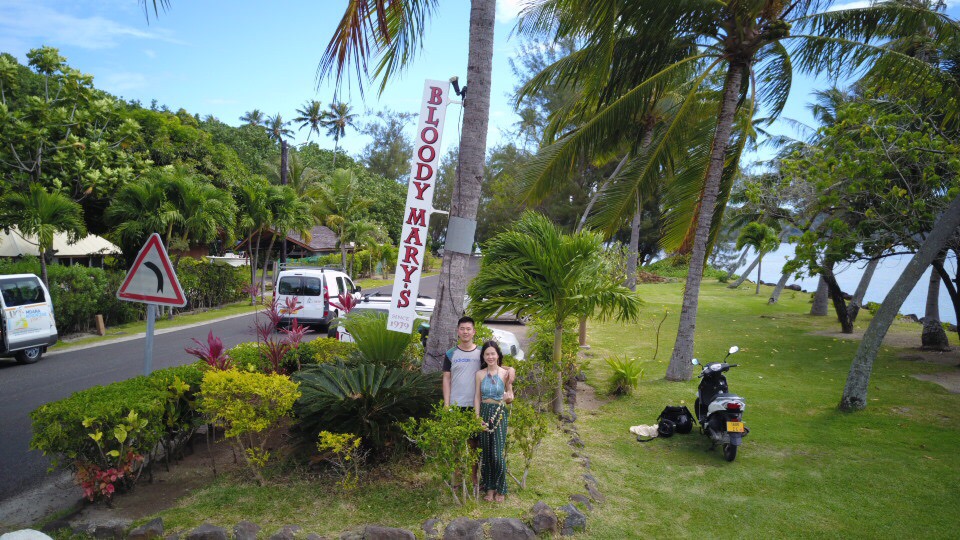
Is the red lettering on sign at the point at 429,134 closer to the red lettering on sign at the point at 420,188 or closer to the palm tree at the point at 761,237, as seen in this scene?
the red lettering on sign at the point at 420,188

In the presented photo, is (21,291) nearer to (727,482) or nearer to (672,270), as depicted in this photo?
(727,482)

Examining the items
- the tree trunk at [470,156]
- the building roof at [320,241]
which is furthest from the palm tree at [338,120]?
the tree trunk at [470,156]

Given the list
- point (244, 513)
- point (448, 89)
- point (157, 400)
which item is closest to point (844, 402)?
point (448, 89)

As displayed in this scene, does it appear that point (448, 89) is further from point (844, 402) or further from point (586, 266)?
point (844, 402)

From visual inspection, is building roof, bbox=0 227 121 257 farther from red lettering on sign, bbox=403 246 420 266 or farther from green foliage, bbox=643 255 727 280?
green foliage, bbox=643 255 727 280

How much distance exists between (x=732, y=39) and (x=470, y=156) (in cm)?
665

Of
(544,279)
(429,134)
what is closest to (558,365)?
(544,279)

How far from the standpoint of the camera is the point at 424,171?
6012 mm

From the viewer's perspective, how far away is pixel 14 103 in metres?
28.1

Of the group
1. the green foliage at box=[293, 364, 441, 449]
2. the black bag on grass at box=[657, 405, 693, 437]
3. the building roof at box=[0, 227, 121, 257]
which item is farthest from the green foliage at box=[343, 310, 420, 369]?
the building roof at box=[0, 227, 121, 257]

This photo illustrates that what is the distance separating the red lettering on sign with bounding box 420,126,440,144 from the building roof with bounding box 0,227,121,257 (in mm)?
18435

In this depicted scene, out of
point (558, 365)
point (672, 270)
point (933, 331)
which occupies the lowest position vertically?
point (558, 365)

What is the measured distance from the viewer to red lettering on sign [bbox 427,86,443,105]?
237 inches

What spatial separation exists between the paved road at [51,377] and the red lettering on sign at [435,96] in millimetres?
5441
